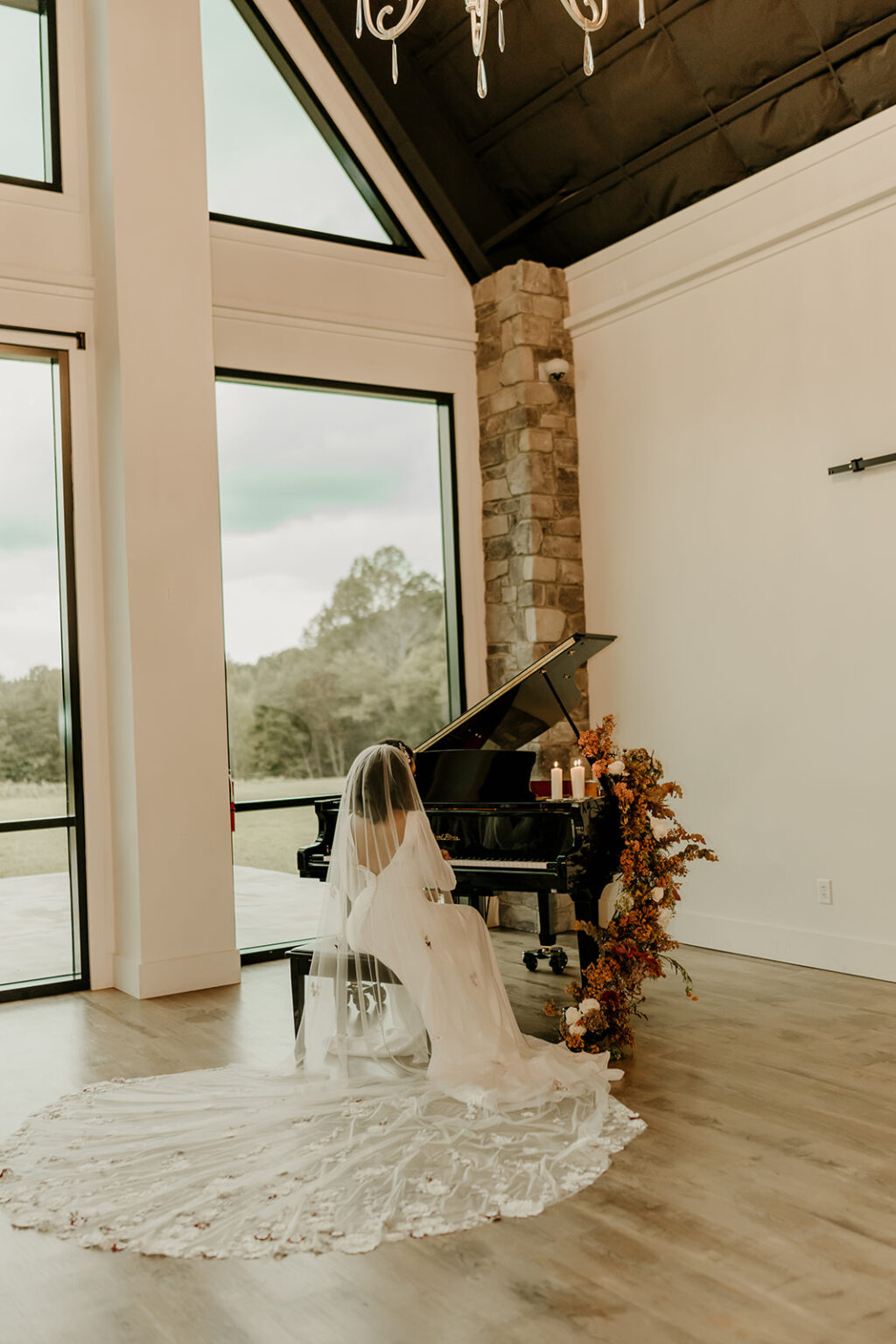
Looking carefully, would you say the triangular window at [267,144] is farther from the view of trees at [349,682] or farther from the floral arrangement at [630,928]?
the floral arrangement at [630,928]

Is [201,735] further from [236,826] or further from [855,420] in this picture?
[855,420]

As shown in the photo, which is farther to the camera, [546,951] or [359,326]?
[359,326]

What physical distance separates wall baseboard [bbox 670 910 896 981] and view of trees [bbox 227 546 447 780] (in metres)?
2.00

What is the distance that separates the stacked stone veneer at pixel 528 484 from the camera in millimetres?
7211

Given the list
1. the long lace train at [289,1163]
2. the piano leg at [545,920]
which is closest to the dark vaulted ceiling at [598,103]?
the piano leg at [545,920]

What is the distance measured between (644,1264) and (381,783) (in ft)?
6.21

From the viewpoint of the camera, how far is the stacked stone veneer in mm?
7211

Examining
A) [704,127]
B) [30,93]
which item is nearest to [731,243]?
[704,127]

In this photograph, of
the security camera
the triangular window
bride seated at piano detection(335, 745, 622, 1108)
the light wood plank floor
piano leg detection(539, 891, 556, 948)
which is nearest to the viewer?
the light wood plank floor

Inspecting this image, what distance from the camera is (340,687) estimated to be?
275 inches

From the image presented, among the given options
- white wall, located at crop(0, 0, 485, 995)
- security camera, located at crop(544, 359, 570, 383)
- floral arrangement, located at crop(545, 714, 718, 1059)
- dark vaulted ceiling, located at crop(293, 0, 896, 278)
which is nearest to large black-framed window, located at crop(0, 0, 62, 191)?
white wall, located at crop(0, 0, 485, 995)

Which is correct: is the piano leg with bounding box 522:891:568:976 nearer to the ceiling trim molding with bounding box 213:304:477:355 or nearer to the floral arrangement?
the floral arrangement

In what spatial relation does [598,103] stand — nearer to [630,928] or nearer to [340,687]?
[340,687]

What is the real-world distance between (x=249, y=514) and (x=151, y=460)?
920 millimetres
